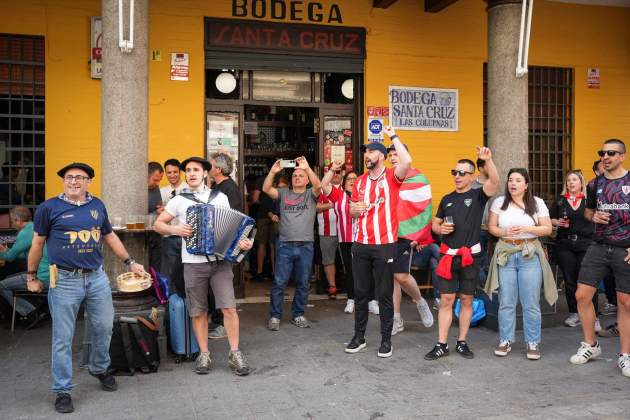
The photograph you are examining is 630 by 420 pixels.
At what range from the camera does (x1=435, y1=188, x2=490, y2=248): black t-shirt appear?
6.37 metres

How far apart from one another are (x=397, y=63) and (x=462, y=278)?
4.81m

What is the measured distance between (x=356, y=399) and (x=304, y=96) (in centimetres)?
575

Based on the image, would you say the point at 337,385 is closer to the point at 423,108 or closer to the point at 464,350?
the point at 464,350

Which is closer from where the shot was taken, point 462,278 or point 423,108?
point 462,278

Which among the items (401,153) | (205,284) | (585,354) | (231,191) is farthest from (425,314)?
(205,284)

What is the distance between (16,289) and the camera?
24.8 feet

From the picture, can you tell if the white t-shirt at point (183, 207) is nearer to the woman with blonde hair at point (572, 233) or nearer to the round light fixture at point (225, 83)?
the round light fixture at point (225, 83)

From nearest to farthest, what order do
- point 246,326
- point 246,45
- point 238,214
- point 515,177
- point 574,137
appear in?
point 238,214 → point 515,177 → point 246,326 → point 246,45 → point 574,137

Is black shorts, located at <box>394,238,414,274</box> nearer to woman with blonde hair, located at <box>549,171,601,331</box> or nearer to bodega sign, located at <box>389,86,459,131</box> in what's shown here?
woman with blonde hair, located at <box>549,171,601,331</box>

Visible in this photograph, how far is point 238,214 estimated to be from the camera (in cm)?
575

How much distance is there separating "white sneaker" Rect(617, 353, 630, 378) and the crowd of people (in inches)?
0.5

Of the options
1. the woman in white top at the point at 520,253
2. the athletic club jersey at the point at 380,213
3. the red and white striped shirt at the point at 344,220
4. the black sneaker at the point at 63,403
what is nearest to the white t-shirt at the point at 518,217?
the woman in white top at the point at 520,253

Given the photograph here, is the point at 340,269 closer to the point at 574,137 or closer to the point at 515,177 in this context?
the point at 515,177

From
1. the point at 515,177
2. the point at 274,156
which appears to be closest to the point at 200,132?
the point at 274,156
